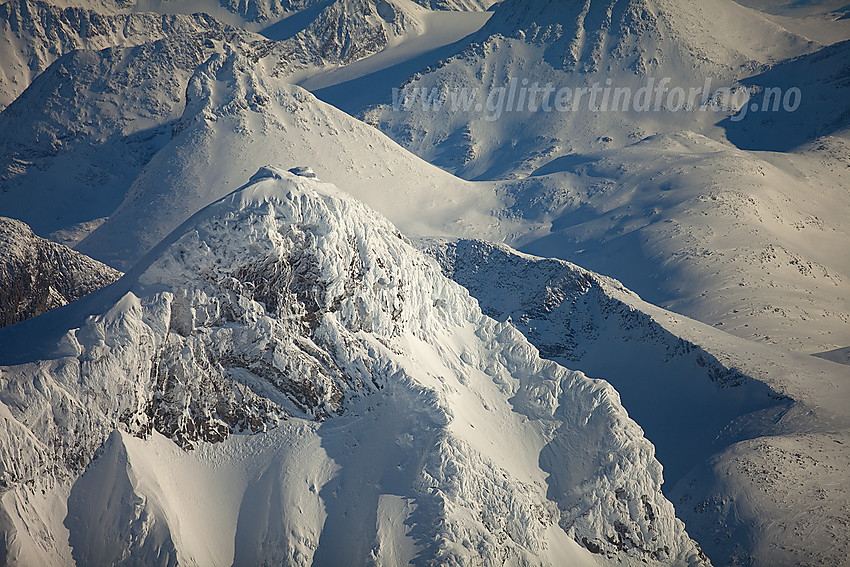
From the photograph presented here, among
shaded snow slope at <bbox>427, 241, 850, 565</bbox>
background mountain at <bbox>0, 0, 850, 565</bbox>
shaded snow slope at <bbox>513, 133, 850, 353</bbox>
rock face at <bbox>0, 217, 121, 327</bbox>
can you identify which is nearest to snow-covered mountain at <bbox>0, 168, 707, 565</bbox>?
background mountain at <bbox>0, 0, 850, 565</bbox>

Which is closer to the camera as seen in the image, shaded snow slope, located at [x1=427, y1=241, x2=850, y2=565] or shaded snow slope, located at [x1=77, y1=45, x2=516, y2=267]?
shaded snow slope, located at [x1=427, y1=241, x2=850, y2=565]

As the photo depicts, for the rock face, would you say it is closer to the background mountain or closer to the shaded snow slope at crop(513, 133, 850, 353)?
the background mountain

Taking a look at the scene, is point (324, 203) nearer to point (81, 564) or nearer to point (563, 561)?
point (81, 564)

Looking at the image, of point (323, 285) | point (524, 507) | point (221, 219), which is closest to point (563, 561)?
point (524, 507)

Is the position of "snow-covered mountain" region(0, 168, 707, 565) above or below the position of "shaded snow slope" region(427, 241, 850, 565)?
above

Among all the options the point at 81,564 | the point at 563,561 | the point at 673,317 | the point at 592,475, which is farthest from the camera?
the point at 673,317

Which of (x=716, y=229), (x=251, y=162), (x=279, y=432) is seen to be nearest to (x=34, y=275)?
(x=279, y=432)
